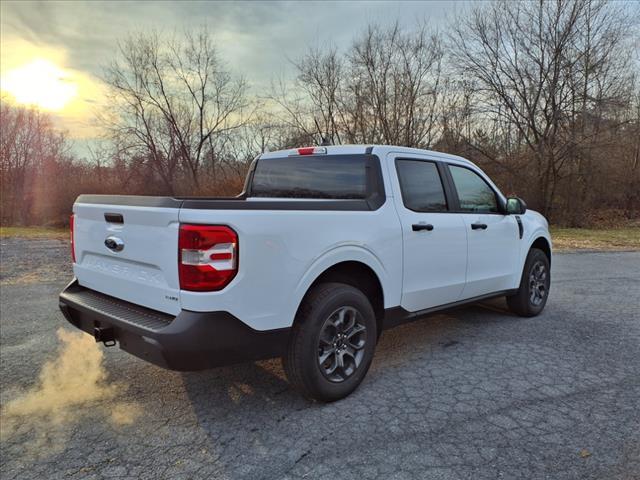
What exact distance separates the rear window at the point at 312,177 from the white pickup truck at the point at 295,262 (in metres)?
0.01

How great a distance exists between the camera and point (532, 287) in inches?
214

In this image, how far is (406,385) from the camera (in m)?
3.53

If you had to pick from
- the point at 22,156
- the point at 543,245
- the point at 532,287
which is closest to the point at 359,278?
the point at 532,287

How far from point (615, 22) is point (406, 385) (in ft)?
78.7

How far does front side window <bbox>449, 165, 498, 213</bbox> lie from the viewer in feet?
14.7

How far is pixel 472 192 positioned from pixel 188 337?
3311mm

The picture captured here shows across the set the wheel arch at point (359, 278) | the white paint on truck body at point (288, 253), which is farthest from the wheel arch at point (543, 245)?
the wheel arch at point (359, 278)

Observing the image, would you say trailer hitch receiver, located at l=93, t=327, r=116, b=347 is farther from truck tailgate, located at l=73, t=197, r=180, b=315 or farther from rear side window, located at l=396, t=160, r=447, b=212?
rear side window, located at l=396, t=160, r=447, b=212

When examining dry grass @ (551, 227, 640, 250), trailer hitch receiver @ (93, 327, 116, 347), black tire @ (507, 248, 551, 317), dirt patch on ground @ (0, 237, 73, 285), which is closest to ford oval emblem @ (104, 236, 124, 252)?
trailer hitch receiver @ (93, 327, 116, 347)

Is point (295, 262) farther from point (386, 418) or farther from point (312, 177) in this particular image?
point (312, 177)

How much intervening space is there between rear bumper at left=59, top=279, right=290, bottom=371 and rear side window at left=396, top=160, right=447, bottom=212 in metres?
1.70

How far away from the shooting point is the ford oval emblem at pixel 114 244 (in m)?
3.04

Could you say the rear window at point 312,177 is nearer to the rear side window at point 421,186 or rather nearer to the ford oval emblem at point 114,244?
the rear side window at point 421,186

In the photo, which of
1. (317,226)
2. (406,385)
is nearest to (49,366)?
(317,226)
